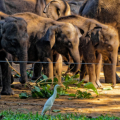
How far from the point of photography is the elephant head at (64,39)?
6.76 metres

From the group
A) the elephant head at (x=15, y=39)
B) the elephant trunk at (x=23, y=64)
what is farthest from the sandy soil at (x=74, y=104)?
the elephant head at (x=15, y=39)

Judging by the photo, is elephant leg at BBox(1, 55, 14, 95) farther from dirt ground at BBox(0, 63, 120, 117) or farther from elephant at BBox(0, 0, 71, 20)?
elephant at BBox(0, 0, 71, 20)

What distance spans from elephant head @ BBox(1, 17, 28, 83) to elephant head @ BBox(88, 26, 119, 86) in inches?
70.1

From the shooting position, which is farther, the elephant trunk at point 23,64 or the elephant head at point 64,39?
the elephant head at point 64,39

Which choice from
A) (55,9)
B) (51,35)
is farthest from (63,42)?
(55,9)

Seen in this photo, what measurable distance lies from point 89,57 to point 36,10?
148 inches

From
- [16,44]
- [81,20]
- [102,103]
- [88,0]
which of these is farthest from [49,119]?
[88,0]

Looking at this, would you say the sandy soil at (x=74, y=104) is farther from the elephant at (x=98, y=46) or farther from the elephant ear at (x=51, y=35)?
the elephant ear at (x=51, y=35)

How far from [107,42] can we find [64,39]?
3.06 ft

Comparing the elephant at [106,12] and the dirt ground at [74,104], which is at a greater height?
the elephant at [106,12]

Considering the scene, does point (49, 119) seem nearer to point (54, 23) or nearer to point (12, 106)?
point (12, 106)

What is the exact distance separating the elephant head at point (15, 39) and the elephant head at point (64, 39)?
104cm

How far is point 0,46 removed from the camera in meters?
5.88

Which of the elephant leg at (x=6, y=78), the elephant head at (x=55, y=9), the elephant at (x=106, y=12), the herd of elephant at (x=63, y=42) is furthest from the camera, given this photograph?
Answer: the elephant head at (x=55, y=9)
